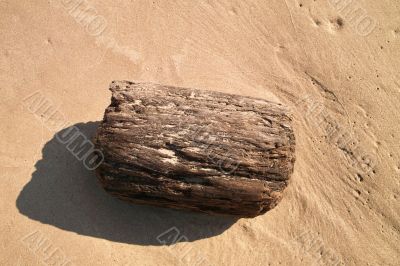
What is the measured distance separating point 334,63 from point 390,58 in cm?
86

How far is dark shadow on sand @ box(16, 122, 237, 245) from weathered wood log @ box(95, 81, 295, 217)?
2.48ft

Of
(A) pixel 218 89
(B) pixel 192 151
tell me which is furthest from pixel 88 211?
(A) pixel 218 89

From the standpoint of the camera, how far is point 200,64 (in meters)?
5.13

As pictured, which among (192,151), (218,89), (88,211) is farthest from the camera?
(218,89)

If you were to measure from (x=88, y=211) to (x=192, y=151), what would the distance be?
6.00ft

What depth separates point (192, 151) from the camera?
3695 mm

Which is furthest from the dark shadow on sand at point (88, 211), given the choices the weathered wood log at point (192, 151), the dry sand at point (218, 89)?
the weathered wood log at point (192, 151)

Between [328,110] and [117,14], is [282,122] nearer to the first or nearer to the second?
[328,110]

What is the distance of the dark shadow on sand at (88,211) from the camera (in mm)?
4531

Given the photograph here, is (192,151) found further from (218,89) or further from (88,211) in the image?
(88,211)

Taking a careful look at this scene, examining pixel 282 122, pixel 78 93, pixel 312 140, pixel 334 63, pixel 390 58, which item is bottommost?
pixel 78 93

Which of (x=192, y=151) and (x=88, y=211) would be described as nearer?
(x=192, y=151)

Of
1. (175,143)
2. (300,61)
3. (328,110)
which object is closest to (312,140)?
(328,110)

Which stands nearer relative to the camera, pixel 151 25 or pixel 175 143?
pixel 175 143
